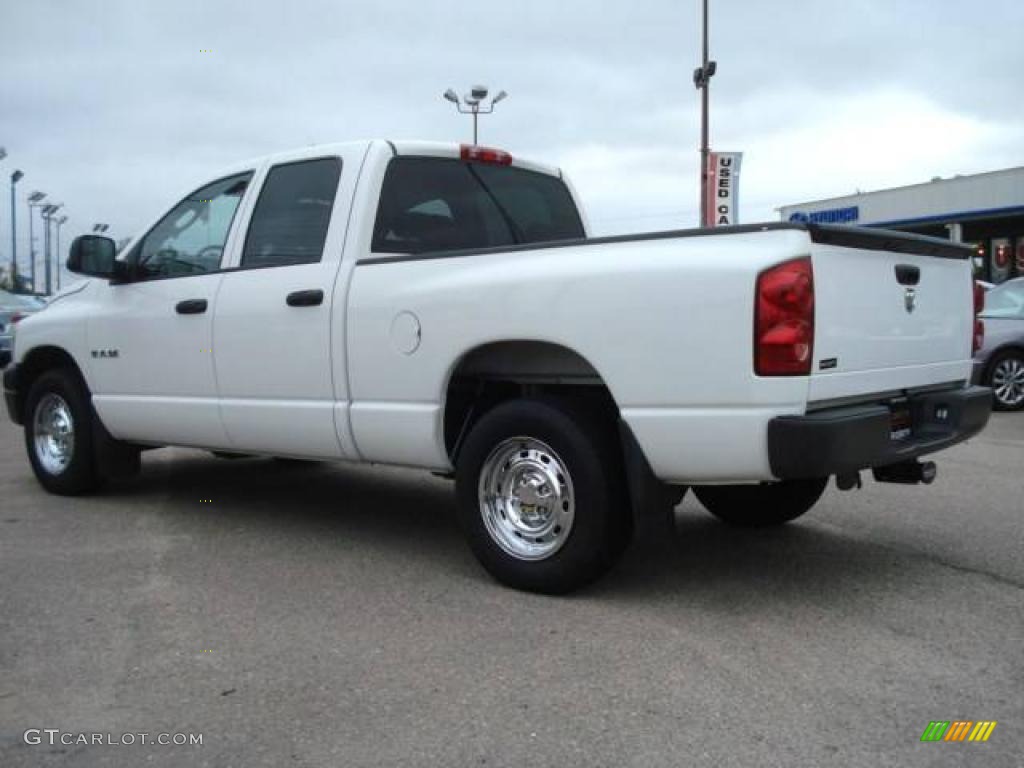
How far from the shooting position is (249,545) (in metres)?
5.35

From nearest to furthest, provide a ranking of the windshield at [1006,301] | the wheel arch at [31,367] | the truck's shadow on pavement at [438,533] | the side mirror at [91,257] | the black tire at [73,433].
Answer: the truck's shadow on pavement at [438,533] → the side mirror at [91,257] → the black tire at [73,433] → the wheel arch at [31,367] → the windshield at [1006,301]

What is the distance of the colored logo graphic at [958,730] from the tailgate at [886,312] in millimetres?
1190

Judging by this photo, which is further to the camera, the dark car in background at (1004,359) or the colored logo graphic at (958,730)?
the dark car in background at (1004,359)

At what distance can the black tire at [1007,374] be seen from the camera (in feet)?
36.8

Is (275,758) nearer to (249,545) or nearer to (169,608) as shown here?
(169,608)

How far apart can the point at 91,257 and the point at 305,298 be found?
1.85 m

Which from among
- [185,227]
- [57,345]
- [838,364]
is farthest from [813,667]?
[57,345]

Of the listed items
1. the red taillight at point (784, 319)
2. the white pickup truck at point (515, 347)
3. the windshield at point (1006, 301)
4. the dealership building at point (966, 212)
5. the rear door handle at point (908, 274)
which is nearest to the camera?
the red taillight at point (784, 319)

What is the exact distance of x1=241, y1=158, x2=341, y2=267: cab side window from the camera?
5.20 metres

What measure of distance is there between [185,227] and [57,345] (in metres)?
1.32

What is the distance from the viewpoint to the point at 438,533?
5.62 meters

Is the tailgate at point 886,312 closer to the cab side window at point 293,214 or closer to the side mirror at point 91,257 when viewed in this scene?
the cab side window at point 293,214
